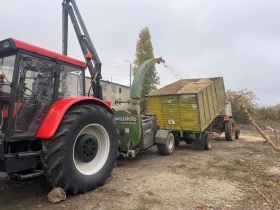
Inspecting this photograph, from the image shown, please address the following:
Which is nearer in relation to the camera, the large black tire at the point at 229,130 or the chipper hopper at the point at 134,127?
the chipper hopper at the point at 134,127

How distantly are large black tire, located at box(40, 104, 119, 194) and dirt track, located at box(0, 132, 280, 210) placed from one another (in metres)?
0.27

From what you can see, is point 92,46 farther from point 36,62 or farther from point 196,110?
point 196,110

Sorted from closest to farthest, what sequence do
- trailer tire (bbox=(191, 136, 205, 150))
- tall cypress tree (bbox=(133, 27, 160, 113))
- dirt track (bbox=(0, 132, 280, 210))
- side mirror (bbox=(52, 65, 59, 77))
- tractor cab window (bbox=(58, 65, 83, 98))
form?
dirt track (bbox=(0, 132, 280, 210)) → side mirror (bbox=(52, 65, 59, 77)) → tractor cab window (bbox=(58, 65, 83, 98)) → trailer tire (bbox=(191, 136, 205, 150)) → tall cypress tree (bbox=(133, 27, 160, 113))

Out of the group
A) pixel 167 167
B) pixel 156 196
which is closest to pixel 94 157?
pixel 156 196

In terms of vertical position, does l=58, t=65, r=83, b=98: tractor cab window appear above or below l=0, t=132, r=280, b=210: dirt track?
above

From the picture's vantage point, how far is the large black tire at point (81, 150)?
3684mm

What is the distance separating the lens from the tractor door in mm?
3771

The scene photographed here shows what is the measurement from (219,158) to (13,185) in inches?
227

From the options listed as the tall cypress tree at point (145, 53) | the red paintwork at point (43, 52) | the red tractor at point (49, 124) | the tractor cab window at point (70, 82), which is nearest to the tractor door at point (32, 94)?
the red tractor at point (49, 124)

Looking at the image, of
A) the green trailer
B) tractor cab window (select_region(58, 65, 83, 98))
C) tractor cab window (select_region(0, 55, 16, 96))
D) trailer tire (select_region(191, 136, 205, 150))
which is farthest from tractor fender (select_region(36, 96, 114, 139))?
trailer tire (select_region(191, 136, 205, 150))

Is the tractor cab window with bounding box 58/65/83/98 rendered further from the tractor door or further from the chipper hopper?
the chipper hopper

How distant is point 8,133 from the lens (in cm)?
357

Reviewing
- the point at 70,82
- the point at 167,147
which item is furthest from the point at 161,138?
the point at 70,82

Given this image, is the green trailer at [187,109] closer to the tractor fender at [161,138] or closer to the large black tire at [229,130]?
the tractor fender at [161,138]
